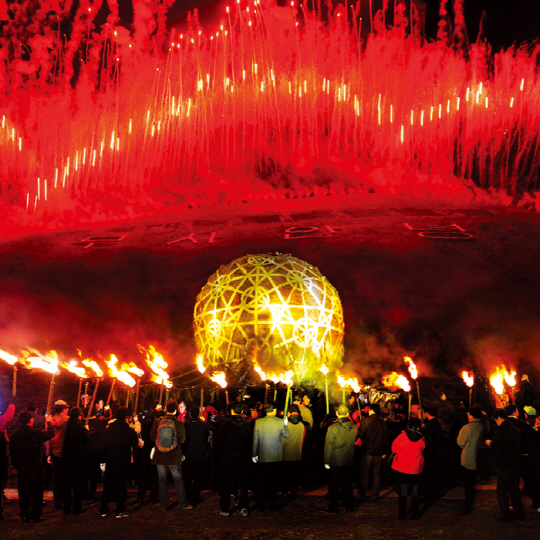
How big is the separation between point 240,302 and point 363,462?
10.9 ft

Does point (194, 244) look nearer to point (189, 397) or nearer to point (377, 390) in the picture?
point (189, 397)

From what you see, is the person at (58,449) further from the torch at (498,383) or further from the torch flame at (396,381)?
the torch at (498,383)

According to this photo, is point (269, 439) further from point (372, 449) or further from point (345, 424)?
point (372, 449)

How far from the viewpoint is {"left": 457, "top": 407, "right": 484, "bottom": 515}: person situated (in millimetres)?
6652

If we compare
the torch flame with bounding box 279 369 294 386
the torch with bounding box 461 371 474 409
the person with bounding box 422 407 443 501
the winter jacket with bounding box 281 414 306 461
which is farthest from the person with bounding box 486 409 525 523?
the torch with bounding box 461 371 474 409

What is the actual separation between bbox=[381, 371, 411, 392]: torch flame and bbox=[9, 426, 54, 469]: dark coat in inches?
329

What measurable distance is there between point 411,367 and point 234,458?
7612mm

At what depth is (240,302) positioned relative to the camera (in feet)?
26.3

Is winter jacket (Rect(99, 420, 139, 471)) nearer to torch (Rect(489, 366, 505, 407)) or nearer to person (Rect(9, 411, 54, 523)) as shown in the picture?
person (Rect(9, 411, 54, 523))

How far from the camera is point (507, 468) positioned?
249 inches

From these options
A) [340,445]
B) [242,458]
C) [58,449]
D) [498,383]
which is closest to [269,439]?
[242,458]

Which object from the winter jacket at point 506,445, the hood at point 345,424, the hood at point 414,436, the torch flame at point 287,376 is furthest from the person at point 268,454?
the winter jacket at point 506,445

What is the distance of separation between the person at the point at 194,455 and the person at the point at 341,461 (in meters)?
1.92

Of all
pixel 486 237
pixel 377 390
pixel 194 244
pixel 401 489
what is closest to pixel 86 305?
pixel 194 244
